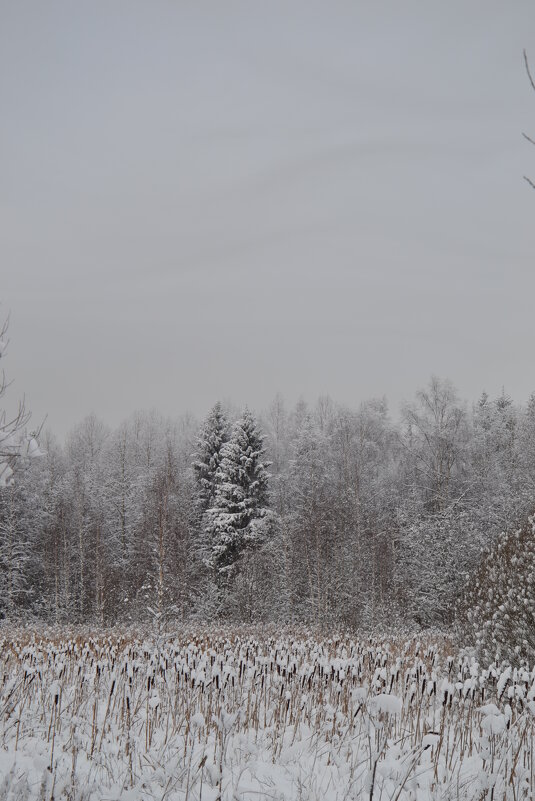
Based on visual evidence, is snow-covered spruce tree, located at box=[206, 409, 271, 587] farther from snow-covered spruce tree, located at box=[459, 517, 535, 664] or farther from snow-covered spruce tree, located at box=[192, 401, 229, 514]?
snow-covered spruce tree, located at box=[459, 517, 535, 664]

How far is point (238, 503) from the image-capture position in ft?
97.8

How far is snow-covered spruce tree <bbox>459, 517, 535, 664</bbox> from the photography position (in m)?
6.38

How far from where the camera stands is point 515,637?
6492mm

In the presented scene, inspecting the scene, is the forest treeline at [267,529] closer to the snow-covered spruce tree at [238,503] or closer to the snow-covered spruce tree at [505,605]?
the snow-covered spruce tree at [238,503]

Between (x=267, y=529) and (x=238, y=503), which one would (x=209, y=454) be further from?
(x=267, y=529)

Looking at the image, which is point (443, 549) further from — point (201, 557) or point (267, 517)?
point (201, 557)

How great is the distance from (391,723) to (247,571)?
1919 centimetres

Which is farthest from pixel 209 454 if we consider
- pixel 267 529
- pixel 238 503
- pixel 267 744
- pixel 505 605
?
pixel 267 744

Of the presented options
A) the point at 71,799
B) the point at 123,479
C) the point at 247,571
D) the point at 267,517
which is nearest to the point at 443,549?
the point at 247,571

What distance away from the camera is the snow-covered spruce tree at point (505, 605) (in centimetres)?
638

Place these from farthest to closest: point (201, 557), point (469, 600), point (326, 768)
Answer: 1. point (201, 557)
2. point (469, 600)
3. point (326, 768)

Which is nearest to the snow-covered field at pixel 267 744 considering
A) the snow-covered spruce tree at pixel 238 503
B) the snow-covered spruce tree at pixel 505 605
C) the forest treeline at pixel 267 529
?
the snow-covered spruce tree at pixel 505 605

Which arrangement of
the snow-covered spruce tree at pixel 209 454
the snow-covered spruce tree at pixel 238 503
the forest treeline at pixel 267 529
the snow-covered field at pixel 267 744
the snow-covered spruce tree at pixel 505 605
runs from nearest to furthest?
the snow-covered field at pixel 267 744, the snow-covered spruce tree at pixel 505 605, the forest treeline at pixel 267 529, the snow-covered spruce tree at pixel 238 503, the snow-covered spruce tree at pixel 209 454

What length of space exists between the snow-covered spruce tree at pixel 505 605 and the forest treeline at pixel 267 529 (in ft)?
17.1
